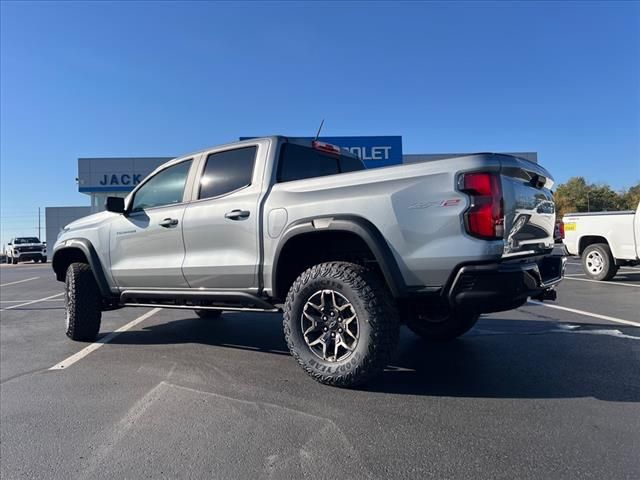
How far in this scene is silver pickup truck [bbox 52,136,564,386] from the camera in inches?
123

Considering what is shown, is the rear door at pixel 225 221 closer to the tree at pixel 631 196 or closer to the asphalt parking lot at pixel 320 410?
the asphalt parking lot at pixel 320 410

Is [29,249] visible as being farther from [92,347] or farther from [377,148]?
[92,347]

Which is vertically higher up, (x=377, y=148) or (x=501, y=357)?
(x=377, y=148)

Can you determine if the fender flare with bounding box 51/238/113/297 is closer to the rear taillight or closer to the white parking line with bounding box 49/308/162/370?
the white parking line with bounding box 49/308/162/370

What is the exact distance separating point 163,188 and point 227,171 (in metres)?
1.01

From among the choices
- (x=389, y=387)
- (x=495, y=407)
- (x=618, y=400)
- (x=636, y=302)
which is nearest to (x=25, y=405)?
(x=389, y=387)

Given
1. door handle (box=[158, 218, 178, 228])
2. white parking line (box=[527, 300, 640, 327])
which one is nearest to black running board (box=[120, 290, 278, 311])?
door handle (box=[158, 218, 178, 228])

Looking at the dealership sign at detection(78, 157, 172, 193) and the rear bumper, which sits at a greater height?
the dealership sign at detection(78, 157, 172, 193)

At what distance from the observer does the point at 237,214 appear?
414 cm

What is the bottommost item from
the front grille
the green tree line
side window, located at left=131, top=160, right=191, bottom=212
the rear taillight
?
the front grille

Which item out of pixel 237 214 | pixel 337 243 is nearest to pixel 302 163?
pixel 237 214

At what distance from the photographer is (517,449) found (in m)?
2.59

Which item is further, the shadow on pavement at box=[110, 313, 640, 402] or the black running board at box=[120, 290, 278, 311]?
the black running board at box=[120, 290, 278, 311]

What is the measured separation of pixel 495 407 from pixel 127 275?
3.94 m
